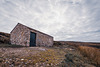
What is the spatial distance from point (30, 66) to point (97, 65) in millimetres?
4990

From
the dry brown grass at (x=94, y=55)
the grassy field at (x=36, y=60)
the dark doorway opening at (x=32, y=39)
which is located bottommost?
the dry brown grass at (x=94, y=55)

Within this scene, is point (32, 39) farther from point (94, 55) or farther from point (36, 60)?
point (94, 55)

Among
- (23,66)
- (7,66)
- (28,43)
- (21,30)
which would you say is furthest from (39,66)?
(21,30)

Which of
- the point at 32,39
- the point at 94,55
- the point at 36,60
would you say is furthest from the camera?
the point at 32,39

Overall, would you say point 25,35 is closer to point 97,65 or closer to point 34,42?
point 34,42

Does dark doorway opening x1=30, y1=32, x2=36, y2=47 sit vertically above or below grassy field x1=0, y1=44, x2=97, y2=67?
above

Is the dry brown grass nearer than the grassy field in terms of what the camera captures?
No

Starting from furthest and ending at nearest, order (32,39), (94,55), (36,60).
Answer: (32,39) → (94,55) → (36,60)

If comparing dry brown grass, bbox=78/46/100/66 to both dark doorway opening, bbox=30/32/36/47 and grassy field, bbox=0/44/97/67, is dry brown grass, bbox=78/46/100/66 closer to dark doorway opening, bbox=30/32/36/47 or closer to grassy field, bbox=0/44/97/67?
grassy field, bbox=0/44/97/67

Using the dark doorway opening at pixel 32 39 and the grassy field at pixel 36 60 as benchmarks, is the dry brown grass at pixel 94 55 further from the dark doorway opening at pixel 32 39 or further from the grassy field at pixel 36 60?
the dark doorway opening at pixel 32 39

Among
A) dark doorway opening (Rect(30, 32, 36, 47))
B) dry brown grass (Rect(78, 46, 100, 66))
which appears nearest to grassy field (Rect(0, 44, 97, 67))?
dry brown grass (Rect(78, 46, 100, 66))

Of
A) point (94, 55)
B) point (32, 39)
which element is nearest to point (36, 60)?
point (94, 55)

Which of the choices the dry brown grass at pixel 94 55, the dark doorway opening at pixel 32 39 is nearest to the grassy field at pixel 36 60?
the dry brown grass at pixel 94 55

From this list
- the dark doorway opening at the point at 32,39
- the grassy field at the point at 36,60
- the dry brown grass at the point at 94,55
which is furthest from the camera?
the dark doorway opening at the point at 32,39
